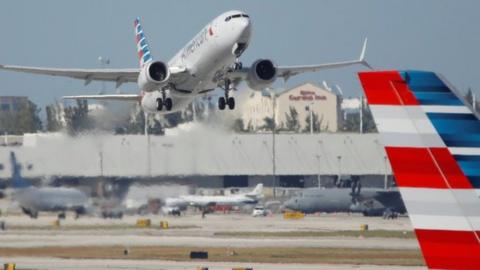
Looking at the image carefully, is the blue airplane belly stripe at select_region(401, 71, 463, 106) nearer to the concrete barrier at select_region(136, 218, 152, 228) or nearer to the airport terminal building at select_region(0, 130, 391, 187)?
the airport terminal building at select_region(0, 130, 391, 187)

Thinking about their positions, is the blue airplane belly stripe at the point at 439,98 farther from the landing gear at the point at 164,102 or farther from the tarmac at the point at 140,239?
the landing gear at the point at 164,102

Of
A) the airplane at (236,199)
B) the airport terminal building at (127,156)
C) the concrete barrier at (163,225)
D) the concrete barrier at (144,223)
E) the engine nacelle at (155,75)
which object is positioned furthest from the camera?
the airplane at (236,199)

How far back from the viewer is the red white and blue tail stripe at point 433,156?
36.4ft

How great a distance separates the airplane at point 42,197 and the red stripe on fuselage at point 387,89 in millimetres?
33776

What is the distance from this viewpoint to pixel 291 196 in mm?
78125

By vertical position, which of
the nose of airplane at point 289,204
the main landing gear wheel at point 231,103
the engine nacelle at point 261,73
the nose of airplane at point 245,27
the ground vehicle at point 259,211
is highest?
the nose of airplane at point 245,27

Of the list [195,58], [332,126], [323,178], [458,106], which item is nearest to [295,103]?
[332,126]

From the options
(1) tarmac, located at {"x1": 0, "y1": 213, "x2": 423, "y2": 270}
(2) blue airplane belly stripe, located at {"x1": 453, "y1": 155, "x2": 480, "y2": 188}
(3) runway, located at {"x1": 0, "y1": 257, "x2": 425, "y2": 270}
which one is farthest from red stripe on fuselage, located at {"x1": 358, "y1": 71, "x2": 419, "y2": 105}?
(1) tarmac, located at {"x1": 0, "y1": 213, "x2": 423, "y2": 270}

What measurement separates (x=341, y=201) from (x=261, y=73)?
1481 inches

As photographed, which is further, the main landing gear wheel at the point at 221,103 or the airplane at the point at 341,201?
the airplane at the point at 341,201

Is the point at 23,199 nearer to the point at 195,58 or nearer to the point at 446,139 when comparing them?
the point at 195,58

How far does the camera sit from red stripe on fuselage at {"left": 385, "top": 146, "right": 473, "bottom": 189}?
1109 cm

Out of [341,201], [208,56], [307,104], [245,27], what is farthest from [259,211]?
[307,104]

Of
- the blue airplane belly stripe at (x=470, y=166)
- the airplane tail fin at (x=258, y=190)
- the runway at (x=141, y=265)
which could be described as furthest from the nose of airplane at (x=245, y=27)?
the airplane tail fin at (x=258, y=190)
